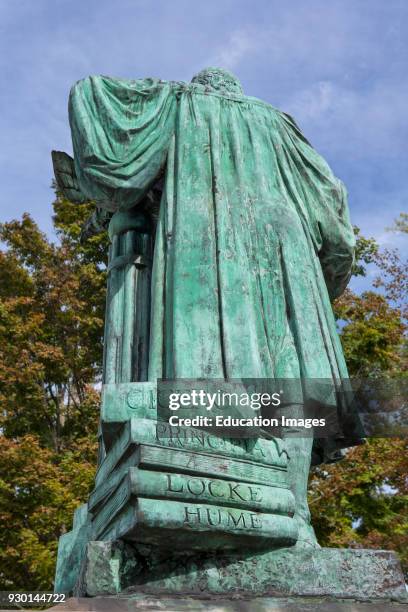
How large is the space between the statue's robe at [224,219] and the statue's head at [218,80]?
12cm

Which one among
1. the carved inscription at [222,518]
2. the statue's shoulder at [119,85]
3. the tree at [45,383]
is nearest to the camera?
the carved inscription at [222,518]

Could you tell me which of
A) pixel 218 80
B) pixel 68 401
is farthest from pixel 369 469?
pixel 218 80

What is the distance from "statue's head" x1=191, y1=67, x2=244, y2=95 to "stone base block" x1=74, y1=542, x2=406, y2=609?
3222 millimetres

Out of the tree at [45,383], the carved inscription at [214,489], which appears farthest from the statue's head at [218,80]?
the tree at [45,383]

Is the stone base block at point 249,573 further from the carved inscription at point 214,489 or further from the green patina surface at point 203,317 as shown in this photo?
the carved inscription at point 214,489

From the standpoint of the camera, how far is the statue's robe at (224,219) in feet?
14.0

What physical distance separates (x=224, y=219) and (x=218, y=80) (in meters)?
1.38

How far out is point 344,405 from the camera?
Result: 4.41 m

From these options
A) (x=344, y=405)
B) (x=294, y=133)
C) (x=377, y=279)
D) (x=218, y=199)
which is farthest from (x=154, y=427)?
(x=377, y=279)

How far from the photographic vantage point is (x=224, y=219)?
15.1 ft

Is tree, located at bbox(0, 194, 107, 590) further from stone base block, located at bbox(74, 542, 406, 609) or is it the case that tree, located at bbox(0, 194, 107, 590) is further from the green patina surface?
stone base block, located at bbox(74, 542, 406, 609)

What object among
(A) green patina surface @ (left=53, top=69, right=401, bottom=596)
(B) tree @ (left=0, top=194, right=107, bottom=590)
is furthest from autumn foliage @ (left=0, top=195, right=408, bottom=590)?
(A) green patina surface @ (left=53, top=69, right=401, bottom=596)

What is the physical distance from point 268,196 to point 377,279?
504 inches

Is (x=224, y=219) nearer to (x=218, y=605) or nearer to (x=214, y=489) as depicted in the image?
(x=214, y=489)
